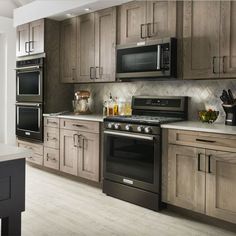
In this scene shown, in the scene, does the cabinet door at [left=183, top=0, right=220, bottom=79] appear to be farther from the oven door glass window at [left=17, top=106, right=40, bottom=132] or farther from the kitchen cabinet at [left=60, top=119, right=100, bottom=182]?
the oven door glass window at [left=17, top=106, right=40, bottom=132]

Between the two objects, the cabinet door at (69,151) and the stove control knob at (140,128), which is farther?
the cabinet door at (69,151)

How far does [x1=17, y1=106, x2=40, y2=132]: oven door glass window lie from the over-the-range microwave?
161 centimetres

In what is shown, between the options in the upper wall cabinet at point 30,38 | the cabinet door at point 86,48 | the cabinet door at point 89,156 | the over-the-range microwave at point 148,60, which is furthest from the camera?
the upper wall cabinet at point 30,38

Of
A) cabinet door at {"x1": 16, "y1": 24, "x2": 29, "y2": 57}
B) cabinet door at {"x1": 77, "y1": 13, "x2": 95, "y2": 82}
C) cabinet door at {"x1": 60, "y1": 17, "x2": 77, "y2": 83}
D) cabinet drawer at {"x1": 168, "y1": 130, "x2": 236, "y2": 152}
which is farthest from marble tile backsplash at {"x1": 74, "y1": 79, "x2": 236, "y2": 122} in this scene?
cabinet door at {"x1": 16, "y1": 24, "x2": 29, "y2": 57}

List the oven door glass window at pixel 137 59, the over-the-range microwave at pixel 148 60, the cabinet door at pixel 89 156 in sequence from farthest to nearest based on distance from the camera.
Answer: the cabinet door at pixel 89 156
the oven door glass window at pixel 137 59
the over-the-range microwave at pixel 148 60

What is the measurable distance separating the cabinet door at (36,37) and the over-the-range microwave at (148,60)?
4.93 feet

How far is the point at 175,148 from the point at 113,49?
163 cm

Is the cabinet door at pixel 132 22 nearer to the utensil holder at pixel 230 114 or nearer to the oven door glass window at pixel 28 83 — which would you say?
the utensil holder at pixel 230 114

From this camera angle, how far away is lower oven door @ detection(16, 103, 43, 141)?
15.0 feet

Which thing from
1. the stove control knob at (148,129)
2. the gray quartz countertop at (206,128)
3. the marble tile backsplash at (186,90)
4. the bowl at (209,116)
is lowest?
the stove control knob at (148,129)

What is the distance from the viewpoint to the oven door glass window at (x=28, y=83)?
4609mm

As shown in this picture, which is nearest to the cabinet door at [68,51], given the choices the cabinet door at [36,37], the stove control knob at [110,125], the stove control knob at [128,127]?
the cabinet door at [36,37]

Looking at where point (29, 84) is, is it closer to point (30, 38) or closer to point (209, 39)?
point (30, 38)

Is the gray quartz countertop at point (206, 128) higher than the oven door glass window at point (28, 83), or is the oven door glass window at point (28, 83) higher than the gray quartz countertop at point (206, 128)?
the oven door glass window at point (28, 83)
